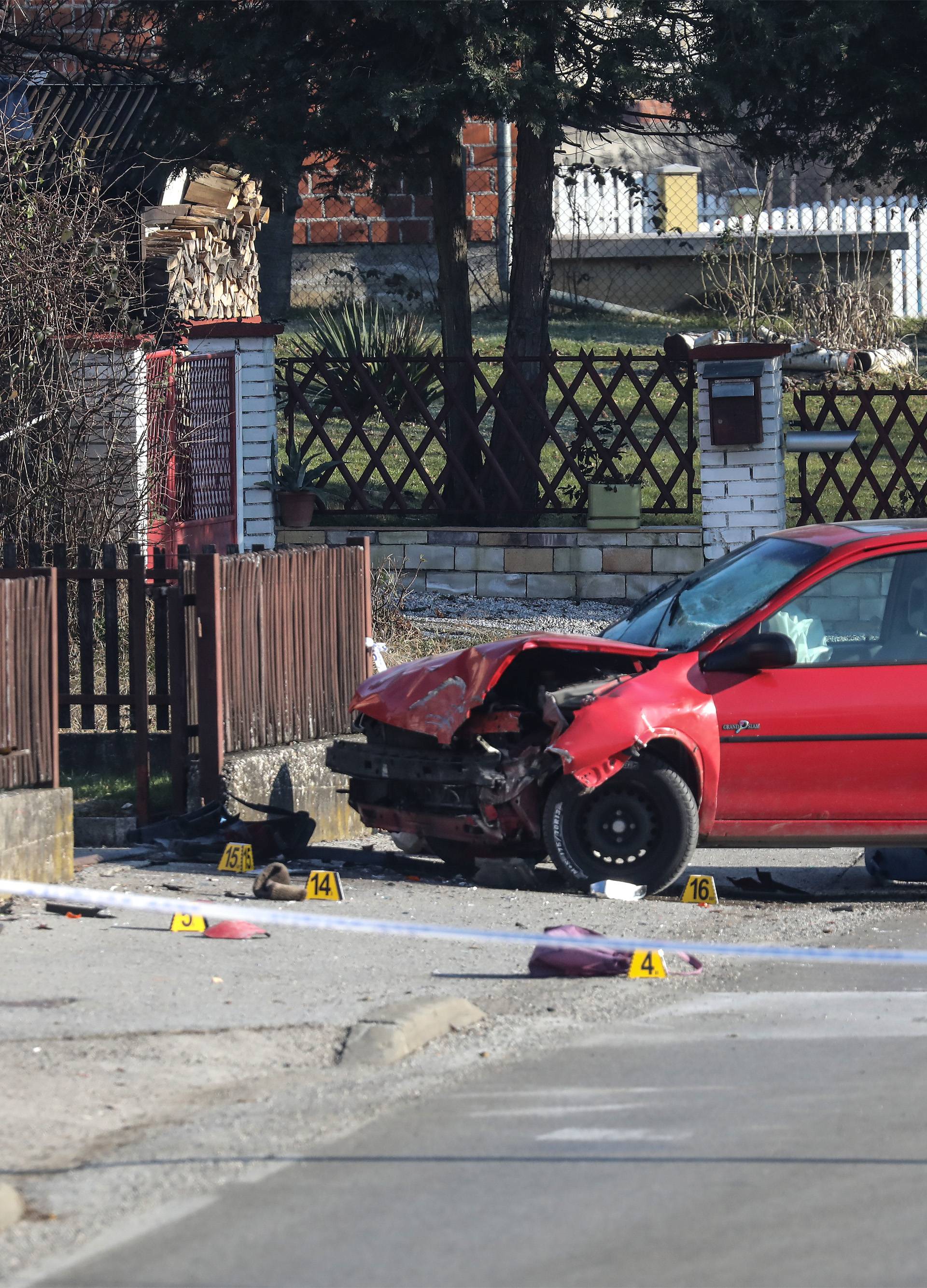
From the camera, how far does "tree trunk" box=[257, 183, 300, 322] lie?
79.4ft

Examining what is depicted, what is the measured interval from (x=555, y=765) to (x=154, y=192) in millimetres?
9974

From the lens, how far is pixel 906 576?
831 cm

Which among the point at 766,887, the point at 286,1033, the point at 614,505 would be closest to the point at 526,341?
the point at 614,505

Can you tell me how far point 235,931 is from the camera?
7203mm

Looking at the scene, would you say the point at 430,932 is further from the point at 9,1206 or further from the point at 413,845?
the point at 413,845

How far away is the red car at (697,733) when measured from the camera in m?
7.99

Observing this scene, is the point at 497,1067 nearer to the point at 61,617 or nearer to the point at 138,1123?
the point at 138,1123

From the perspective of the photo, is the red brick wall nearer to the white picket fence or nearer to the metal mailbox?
the white picket fence

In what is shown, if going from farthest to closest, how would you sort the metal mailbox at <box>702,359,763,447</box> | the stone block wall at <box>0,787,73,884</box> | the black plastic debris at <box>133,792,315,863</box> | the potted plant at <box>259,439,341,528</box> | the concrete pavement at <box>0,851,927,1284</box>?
the potted plant at <box>259,439,341,528</box> < the metal mailbox at <box>702,359,763,447</box> < the black plastic debris at <box>133,792,315,863</box> < the stone block wall at <box>0,787,73,884</box> < the concrete pavement at <box>0,851,927,1284</box>

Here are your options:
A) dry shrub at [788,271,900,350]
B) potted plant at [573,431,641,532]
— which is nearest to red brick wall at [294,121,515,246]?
dry shrub at [788,271,900,350]

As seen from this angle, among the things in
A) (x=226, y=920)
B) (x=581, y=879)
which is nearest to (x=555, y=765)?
(x=581, y=879)

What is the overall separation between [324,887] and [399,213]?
Answer: 1945 cm

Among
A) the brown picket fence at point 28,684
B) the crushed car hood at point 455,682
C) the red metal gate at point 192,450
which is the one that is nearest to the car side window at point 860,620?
the crushed car hood at point 455,682

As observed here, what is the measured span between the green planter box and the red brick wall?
10.7 meters
